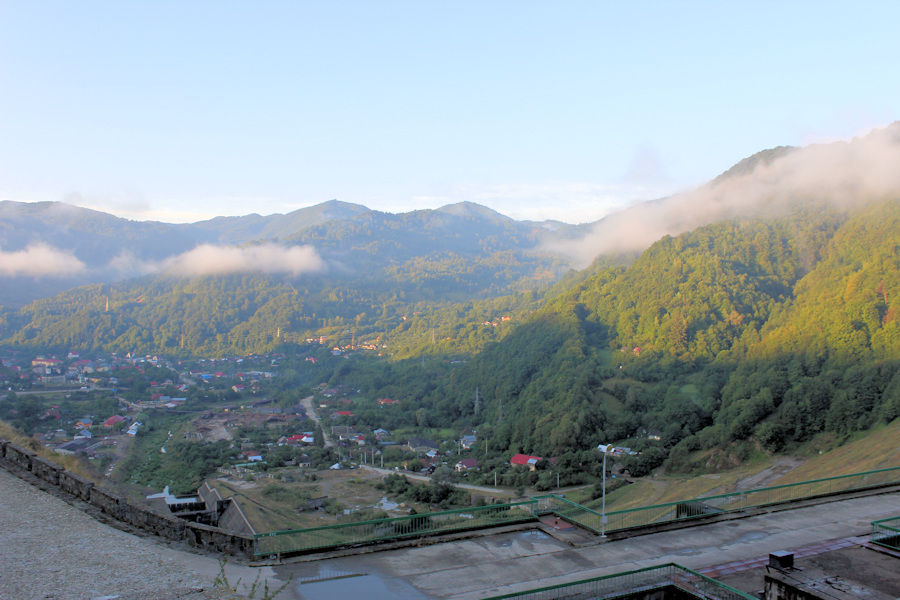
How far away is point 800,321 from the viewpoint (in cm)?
4238

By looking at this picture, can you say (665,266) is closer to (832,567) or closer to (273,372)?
(273,372)

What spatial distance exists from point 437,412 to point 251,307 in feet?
237

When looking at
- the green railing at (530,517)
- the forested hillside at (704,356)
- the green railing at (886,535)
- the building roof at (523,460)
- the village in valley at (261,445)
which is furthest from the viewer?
the building roof at (523,460)

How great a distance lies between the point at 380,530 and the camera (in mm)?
9648

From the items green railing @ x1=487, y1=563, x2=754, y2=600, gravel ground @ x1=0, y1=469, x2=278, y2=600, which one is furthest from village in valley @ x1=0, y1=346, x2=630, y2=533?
green railing @ x1=487, y1=563, x2=754, y2=600

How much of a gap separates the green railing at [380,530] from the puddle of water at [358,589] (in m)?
0.92

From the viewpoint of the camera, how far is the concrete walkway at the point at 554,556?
27.1 ft

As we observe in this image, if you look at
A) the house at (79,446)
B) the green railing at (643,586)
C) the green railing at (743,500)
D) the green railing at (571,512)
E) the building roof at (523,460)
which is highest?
the green railing at (643,586)

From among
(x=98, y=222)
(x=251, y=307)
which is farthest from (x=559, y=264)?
(x=98, y=222)

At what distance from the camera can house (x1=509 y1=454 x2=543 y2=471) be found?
3481cm

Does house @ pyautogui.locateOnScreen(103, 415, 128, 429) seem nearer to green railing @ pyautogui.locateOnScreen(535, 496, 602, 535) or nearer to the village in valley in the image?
the village in valley

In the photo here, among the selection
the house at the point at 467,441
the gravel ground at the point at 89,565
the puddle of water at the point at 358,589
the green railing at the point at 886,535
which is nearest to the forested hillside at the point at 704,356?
the house at the point at 467,441

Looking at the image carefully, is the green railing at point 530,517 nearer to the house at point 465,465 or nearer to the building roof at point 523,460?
the building roof at point 523,460

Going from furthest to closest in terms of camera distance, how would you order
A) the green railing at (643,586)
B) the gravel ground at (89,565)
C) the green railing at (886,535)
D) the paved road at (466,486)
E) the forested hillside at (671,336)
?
the forested hillside at (671,336), the paved road at (466,486), the green railing at (886,535), the green railing at (643,586), the gravel ground at (89,565)
